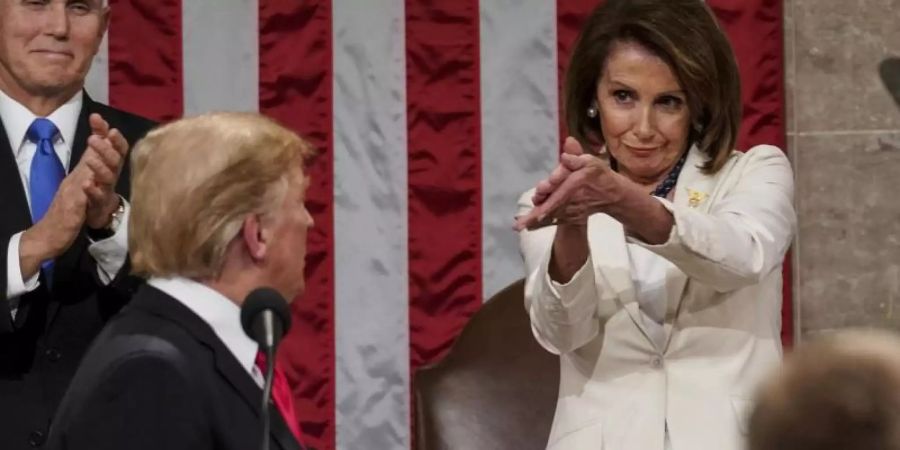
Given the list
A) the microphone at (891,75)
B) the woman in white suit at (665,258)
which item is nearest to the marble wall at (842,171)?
the microphone at (891,75)

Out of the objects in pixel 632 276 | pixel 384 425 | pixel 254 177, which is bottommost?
pixel 384 425

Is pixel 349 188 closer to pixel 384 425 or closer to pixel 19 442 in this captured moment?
pixel 384 425

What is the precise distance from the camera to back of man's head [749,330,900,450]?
4.21 ft

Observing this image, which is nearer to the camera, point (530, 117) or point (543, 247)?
point (543, 247)

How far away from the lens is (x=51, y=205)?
9.05ft

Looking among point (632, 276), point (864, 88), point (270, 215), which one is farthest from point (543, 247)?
point (864, 88)

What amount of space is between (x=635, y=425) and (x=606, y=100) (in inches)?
20.9

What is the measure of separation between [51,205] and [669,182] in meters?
0.99

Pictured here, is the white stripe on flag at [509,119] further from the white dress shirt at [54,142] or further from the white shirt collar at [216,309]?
the white shirt collar at [216,309]

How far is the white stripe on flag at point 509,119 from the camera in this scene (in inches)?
162

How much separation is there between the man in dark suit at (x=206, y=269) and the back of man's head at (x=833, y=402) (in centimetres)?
85

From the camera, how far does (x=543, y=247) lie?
277cm

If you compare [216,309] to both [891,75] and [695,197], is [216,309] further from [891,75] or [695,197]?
[891,75]

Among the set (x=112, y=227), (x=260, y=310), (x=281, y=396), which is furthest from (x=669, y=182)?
(x=260, y=310)
